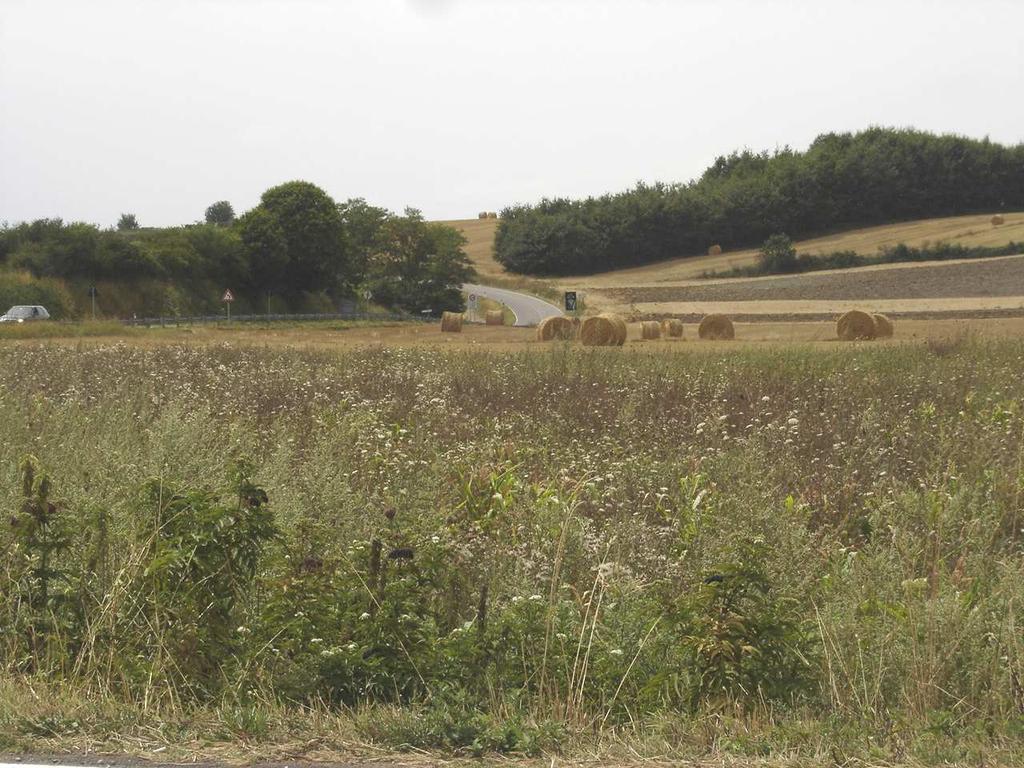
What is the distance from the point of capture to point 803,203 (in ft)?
282

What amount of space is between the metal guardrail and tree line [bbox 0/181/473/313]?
4.04m

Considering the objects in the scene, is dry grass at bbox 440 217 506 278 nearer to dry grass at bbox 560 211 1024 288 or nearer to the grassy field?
dry grass at bbox 560 211 1024 288

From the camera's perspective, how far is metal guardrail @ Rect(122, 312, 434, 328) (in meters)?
50.2

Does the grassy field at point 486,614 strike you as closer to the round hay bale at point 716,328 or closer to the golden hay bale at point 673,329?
the round hay bale at point 716,328

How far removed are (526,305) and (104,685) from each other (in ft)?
234

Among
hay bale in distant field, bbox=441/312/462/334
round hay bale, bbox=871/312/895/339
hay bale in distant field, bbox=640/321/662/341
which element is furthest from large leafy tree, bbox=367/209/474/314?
round hay bale, bbox=871/312/895/339

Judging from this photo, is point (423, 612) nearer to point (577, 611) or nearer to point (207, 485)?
point (577, 611)

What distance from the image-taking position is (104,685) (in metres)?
5.33

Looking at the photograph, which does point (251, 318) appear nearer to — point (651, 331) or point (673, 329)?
point (673, 329)

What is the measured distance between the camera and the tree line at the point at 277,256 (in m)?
58.3

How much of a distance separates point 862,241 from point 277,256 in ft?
131

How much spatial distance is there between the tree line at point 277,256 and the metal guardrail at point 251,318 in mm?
4044

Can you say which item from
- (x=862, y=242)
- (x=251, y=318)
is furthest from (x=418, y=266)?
(x=862, y=242)

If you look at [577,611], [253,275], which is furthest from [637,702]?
[253,275]
